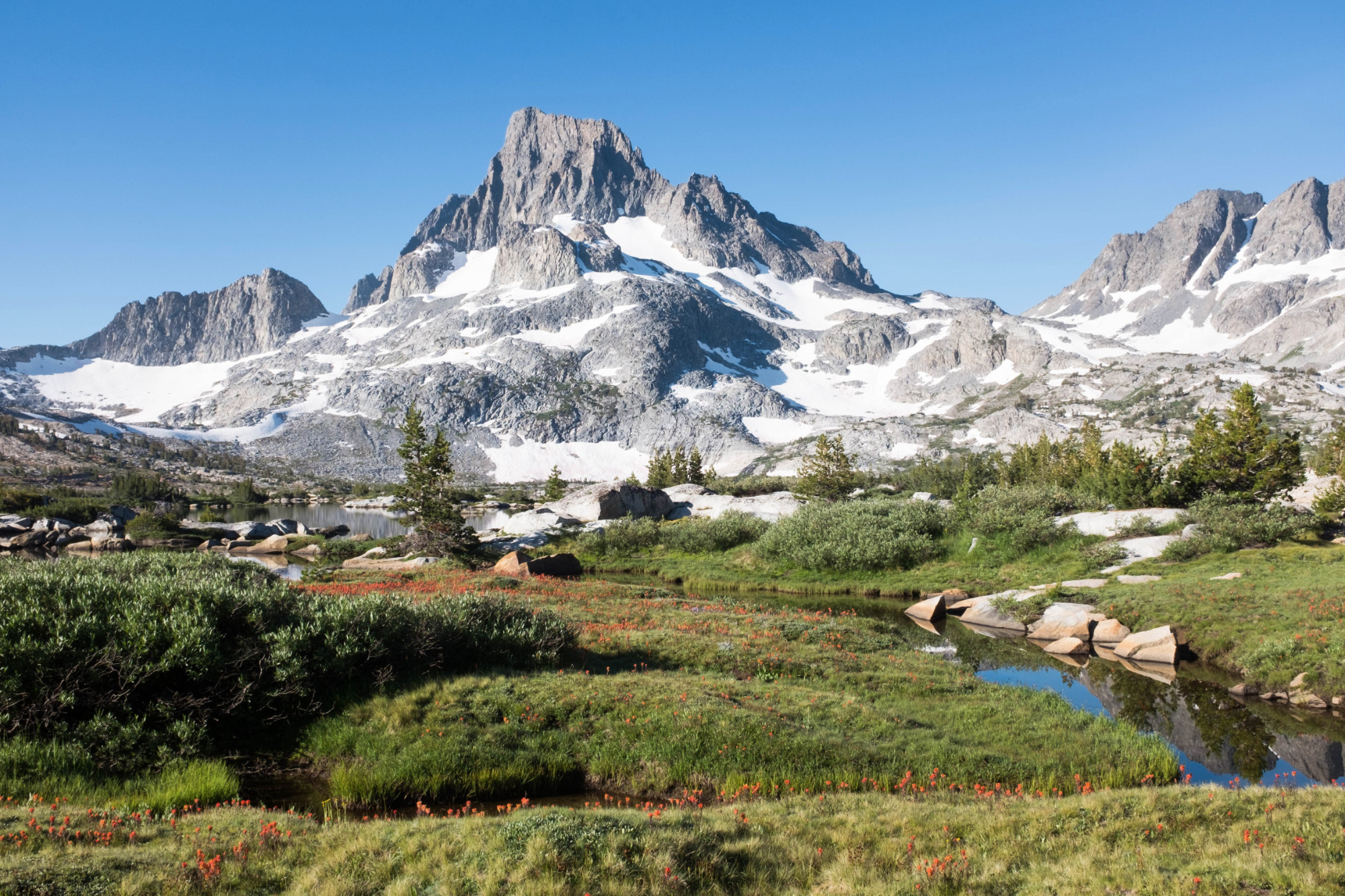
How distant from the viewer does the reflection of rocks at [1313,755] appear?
13.9m

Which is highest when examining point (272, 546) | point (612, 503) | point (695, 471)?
point (695, 471)

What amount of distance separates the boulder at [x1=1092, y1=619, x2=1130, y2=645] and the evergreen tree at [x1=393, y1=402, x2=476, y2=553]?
37687mm

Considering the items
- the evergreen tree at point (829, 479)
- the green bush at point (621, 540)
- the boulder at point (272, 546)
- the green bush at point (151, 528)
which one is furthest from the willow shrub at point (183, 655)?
the evergreen tree at point (829, 479)

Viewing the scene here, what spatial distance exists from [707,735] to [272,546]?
58.8 m

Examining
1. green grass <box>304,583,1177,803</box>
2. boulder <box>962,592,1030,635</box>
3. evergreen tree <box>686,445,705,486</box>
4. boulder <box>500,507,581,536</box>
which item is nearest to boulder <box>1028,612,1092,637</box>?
boulder <box>962,592,1030,635</box>

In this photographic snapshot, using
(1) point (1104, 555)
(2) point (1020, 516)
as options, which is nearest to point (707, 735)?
(1) point (1104, 555)

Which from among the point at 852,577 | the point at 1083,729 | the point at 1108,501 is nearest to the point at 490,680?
the point at 1083,729

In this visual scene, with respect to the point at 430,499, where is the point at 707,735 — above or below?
below

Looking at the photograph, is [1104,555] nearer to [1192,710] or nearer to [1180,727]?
[1192,710]

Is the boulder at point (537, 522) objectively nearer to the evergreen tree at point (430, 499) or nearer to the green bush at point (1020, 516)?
the evergreen tree at point (430, 499)

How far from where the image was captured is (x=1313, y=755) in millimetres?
14867

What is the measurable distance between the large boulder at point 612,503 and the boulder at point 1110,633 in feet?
153

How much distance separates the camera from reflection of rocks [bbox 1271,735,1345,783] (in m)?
13.9

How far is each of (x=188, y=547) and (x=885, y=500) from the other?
57.0m
